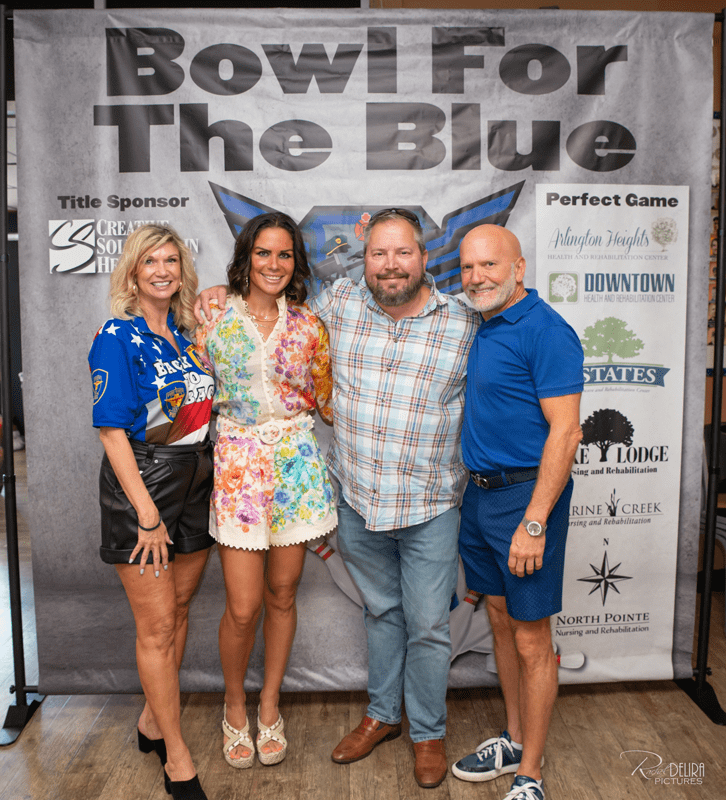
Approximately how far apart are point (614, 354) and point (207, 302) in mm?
1670

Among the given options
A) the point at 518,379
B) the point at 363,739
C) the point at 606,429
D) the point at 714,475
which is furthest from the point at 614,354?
the point at 363,739

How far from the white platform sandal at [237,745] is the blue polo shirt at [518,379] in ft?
4.29

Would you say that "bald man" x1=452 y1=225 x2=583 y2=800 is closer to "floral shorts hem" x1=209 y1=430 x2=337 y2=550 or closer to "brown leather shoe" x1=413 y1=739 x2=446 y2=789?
"brown leather shoe" x1=413 y1=739 x2=446 y2=789

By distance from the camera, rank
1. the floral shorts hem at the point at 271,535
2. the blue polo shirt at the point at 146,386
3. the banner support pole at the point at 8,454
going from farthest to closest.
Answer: the banner support pole at the point at 8,454 → the floral shorts hem at the point at 271,535 → the blue polo shirt at the point at 146,386

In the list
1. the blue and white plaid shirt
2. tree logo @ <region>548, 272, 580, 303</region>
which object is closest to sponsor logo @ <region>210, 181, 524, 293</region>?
tree logo @ <region>548, 272, 580, 303</region>

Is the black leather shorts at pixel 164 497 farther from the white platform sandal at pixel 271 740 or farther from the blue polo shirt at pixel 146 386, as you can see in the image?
the white platform sandal at pixel 271 740

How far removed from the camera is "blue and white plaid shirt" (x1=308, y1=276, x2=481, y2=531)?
6.73 ft

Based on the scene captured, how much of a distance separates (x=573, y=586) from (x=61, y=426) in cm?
228

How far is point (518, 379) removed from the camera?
1.90 meters

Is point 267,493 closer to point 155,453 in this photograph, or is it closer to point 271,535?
point 271,535

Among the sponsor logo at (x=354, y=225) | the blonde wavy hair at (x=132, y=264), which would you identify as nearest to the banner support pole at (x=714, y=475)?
the sponsor logo at (x=354, y=225)

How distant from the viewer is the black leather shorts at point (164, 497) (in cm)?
191

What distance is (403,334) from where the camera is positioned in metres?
2.06

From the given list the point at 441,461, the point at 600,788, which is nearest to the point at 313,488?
the point at 441,461
